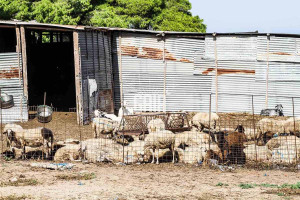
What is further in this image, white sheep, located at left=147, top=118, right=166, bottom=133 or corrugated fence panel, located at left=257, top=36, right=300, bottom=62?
corrugated fence panel, located at left=257, top=36, right=300, bottom=62

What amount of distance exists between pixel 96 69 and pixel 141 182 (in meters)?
13.2

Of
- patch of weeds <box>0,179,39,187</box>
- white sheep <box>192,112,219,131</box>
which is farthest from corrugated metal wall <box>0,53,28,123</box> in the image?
patch of weeds <box>0,179,39,187</box>

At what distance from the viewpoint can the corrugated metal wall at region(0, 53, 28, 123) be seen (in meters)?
22.9

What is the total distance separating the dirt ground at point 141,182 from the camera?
11141 mm

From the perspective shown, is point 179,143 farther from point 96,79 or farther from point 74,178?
point 96,79

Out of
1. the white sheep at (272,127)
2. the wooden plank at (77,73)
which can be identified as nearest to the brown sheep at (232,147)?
the white sheep at (272,127)

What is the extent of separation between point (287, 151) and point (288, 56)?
10851 mm

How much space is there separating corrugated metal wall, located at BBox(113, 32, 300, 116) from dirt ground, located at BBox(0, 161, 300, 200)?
38.2 ft

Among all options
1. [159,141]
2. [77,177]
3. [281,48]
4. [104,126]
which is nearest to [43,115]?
[104,126]

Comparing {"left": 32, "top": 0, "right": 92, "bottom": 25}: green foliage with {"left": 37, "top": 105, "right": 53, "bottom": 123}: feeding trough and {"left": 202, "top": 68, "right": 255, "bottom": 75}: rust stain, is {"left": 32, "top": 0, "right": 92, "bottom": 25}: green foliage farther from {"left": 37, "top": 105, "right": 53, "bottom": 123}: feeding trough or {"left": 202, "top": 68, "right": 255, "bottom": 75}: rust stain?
{"left": 202, "top": 68, "right": 255, "bottom": 75}: rust stain

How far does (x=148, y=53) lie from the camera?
86.6 ft

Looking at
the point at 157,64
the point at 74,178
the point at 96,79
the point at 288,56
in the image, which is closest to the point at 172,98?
the point at 157,64

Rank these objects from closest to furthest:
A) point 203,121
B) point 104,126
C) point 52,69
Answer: point 104,126
point 203,121
point 52,69

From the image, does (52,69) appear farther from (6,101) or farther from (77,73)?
(77,73)
